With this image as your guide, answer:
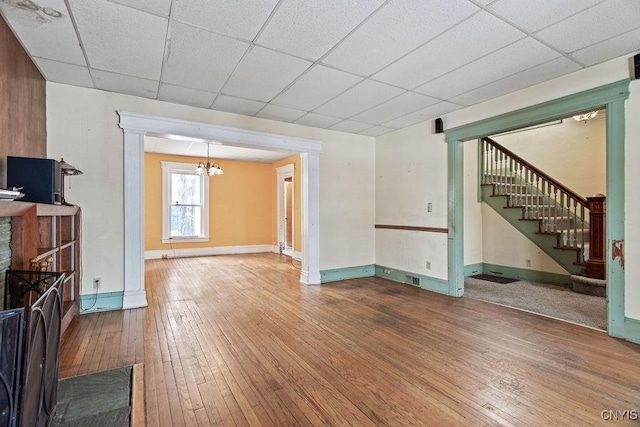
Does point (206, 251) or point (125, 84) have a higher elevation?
point (125, 84)

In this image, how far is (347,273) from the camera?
513cm

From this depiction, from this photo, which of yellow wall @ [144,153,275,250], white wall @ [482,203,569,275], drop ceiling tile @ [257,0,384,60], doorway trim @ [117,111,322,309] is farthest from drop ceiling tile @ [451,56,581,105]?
yellow wall @ [144,153,275,250]

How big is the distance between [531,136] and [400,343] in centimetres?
579

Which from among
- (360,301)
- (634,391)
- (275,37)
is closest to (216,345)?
(360,301)

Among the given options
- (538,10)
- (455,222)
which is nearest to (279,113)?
(455,222)

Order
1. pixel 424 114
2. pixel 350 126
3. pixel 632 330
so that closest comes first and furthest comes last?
1. pixel 632 330
2. pixel 424 114
3. pixel 350 126

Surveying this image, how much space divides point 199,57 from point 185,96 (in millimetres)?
1034

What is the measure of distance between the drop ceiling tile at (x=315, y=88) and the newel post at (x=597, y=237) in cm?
388

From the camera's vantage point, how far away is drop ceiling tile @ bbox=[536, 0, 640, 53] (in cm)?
204

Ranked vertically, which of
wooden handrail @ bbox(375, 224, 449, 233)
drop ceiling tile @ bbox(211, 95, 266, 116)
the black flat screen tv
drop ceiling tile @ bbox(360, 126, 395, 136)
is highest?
drop ceiling tile @ bbox(211, 95, 266, 116)

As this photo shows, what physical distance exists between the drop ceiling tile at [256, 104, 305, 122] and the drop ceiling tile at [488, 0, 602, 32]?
2.55m

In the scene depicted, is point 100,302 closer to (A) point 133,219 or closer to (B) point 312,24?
(A) point 133,219

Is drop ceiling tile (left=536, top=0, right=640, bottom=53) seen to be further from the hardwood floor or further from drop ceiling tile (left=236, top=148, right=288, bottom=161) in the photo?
drop ceiling tile (left=236, top=148, right=288, bottom=161)

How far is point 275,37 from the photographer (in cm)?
236
